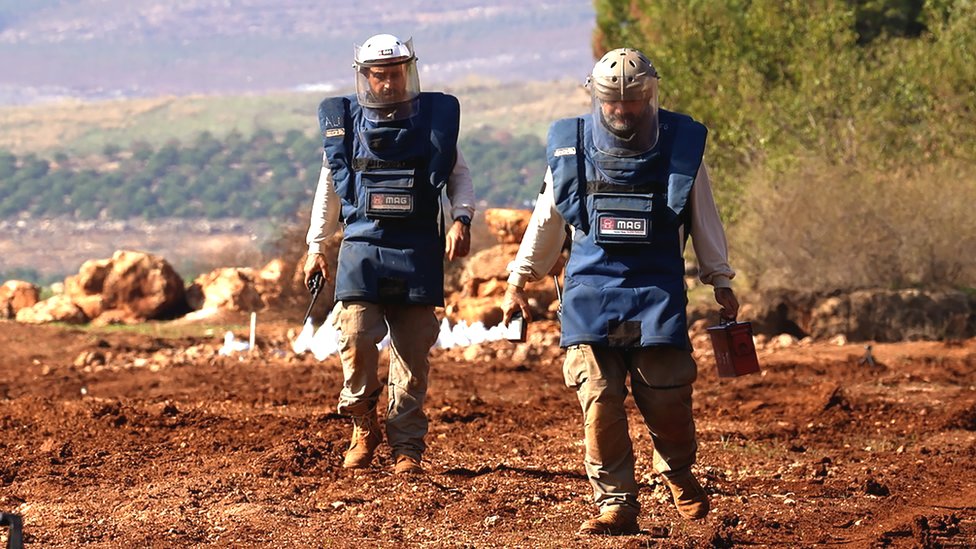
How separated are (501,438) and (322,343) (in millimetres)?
7765

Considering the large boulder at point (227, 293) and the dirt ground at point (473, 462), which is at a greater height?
the dirt ground at point (473, 462)

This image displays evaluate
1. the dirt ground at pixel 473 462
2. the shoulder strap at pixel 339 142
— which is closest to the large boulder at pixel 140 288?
the dirt ground at pixel 473 462

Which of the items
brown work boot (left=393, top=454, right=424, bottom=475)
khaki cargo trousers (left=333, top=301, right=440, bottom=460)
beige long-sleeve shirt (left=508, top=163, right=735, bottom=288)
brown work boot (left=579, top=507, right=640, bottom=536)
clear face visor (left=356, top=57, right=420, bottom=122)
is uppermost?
clear face visor (left=356, top=57, right=420, bottom=122)

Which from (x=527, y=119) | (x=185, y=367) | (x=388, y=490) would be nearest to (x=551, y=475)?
(x=388, y=490)

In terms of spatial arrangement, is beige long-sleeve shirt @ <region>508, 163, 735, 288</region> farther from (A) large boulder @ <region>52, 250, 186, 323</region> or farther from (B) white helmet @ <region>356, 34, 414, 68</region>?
(A) large boulder @ <region>52, 250, 186, 323</region>

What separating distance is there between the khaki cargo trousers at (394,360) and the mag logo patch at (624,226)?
6.26 ft

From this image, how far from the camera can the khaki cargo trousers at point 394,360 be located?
9.13m

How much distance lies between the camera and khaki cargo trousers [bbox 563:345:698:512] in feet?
24.7

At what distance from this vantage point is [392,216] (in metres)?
8.94

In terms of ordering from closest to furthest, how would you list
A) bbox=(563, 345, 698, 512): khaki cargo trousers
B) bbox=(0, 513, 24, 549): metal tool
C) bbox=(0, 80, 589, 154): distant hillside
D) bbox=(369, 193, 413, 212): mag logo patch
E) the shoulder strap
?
bbox=(0, 513, 24, 549): metal tool → bbox=(563, 345, 698, 512): khaki cargo trousers → bbox=(369, 193, 413, 212): mag logo patch → the shoulder strap → bbox=(0, 80, 589, 154): distant hillside

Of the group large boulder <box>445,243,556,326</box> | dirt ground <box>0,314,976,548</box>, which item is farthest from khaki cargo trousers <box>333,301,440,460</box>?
large boulder <box>445,243,556,326</box>

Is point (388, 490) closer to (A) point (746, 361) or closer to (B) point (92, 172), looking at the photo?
(A) point (746, 361)

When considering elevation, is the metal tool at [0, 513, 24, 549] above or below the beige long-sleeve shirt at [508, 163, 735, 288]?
below

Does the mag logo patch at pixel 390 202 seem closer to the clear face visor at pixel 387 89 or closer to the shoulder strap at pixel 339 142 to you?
the shoulder strap at pixel 339 142
